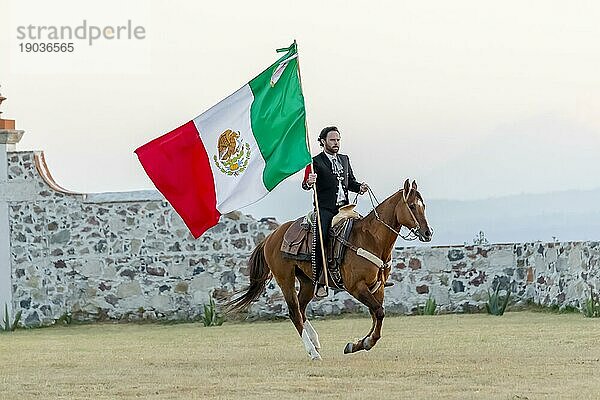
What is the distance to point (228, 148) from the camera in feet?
44.6

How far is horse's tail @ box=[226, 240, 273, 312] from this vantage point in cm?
1445

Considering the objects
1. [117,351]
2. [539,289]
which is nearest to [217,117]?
[117,351]

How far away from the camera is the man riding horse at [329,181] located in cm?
1313

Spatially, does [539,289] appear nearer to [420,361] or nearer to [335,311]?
[335,311]

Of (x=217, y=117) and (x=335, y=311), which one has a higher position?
(x=217, y=117)

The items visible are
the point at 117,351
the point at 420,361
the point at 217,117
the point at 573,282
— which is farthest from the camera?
the point at 573,282

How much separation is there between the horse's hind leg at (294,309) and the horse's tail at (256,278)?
69 centimetres

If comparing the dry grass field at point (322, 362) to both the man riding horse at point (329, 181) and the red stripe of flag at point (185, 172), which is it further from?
the red stripe of flag at point (185, 172)

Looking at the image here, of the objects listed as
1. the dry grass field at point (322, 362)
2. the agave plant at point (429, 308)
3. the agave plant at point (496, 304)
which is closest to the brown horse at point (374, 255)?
the dry grass field at point (322, 362)

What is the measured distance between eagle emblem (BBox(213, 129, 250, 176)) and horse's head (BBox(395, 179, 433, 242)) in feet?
5.28

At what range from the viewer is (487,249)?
20484mm

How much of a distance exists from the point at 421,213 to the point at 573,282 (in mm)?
7518

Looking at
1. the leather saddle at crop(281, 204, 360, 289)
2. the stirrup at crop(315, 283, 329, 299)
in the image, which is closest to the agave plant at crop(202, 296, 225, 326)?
the leather saddle at crop(281, 204, 360, 289)

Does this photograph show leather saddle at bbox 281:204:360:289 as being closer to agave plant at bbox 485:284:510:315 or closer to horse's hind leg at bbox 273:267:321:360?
horse's hind leg at bbox 273:267:321:360
